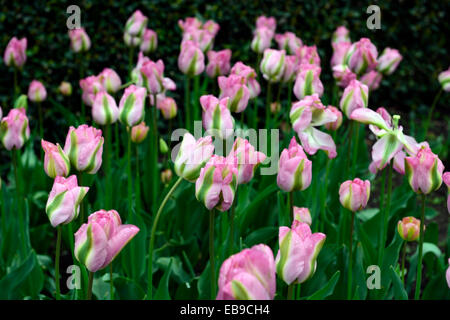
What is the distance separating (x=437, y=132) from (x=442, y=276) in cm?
277

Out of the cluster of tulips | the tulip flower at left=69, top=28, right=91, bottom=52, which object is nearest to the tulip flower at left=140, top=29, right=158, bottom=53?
the tulip flower at left=69, top=28, right=91, bottom=52

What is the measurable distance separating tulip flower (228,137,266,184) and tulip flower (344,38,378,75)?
93 centimetres

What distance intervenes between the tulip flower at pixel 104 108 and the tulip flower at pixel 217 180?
2.20 feet

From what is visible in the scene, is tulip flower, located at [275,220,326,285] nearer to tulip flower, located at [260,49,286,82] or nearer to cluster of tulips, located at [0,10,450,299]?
cluster of tulips, located at [0,10,450,299]

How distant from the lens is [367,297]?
2029mm

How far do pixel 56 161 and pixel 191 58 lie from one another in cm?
91

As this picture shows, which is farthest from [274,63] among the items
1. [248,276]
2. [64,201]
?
[248,276]

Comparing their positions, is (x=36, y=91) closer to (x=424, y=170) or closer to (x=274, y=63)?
(x=274, y=63)

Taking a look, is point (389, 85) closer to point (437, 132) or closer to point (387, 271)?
point (437, 132)

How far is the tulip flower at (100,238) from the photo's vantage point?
3.80 feet

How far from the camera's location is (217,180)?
1.24 meters

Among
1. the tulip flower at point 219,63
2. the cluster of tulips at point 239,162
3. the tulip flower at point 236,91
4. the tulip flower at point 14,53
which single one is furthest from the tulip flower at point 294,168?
the tulip flower at point 14,53

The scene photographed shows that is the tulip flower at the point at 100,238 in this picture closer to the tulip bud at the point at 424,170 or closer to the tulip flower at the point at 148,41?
the tulip bud at the point at 424,170
